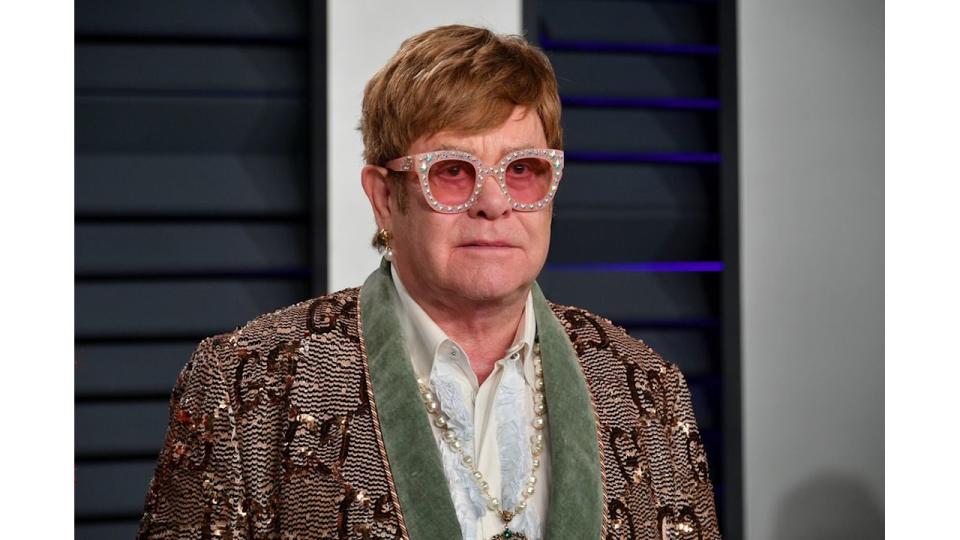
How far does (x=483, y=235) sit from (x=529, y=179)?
0.10 m

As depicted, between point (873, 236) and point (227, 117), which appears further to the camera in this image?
point (873, 236)

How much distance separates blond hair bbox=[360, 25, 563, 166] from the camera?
1.37 meters

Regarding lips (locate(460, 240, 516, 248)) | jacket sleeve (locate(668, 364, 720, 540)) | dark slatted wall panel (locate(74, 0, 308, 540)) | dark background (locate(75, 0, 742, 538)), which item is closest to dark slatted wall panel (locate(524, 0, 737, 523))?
dark background (locate(75, 0, 742, 538))

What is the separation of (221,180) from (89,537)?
2.94ft

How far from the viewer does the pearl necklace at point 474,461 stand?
1367 mm

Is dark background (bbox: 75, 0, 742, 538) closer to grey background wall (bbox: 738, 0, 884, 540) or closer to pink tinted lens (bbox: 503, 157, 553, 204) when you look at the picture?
grey background wall (bbox: 738, 0, 884, 540)

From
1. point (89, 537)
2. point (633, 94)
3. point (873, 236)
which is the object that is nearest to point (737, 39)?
point (633, 94)

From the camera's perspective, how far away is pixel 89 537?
8.30 ft

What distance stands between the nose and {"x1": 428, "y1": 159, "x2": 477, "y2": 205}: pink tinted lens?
2cm

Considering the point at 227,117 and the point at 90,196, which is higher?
the point at 227,117

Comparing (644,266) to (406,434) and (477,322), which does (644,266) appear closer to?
(477,322)

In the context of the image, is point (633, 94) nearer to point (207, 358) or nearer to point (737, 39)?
point (737, 39)

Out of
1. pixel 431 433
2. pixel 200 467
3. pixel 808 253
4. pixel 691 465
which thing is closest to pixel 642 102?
pixel 808 253


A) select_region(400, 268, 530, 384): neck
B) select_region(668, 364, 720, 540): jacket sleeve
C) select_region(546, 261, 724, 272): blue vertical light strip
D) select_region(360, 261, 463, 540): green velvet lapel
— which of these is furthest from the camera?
select_region(546, 261, 724, 272): blue vertical light strip
